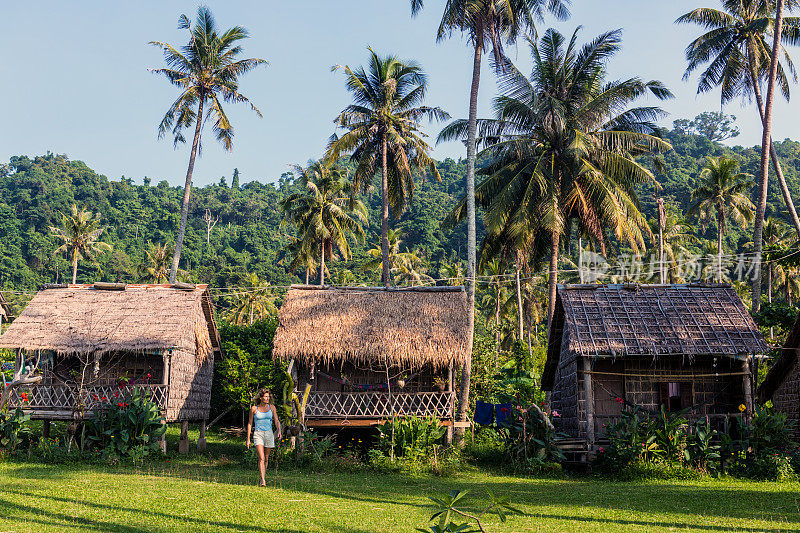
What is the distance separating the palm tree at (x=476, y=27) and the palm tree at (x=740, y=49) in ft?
22.4

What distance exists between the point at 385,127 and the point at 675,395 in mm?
14883

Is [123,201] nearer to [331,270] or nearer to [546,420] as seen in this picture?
[331,270]

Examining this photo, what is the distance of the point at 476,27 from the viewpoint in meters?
19.9

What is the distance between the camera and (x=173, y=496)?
9750 millimetres

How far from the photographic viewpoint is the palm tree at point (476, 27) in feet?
63.0

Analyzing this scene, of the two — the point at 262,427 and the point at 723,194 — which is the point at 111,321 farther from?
the point at 723,194

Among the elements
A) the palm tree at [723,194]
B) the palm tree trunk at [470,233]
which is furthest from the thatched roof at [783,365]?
the palm tree at [723,194]

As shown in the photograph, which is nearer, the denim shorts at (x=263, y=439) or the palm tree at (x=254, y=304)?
the denim shorts at (x=263, y=439)

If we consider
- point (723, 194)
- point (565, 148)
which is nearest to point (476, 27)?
point (565, 148)

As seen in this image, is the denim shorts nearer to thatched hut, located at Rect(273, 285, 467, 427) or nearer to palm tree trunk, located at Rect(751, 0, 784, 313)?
thatched hut, located at Rect(273, 285, 467, 427)

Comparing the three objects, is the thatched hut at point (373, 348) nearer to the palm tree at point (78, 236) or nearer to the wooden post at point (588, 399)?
the wooden post at point (588, 399)

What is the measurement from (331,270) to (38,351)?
33.9 m

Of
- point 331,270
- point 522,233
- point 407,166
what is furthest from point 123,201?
point 522,233

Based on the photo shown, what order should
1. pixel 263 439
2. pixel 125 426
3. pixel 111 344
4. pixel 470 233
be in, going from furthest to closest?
1. pixel 470 233
2. pixel 111 344
3. pixel 125 426
4. pixel 263 439
